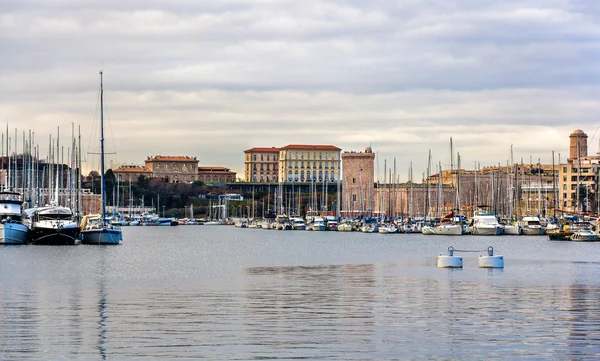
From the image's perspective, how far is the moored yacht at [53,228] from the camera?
6562 cm

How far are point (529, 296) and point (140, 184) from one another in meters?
172

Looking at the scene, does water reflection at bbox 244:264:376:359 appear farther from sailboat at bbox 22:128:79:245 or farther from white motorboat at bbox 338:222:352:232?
white motorboat at bbox 338:222:352:232

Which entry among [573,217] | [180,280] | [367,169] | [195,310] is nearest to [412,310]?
[195,310]

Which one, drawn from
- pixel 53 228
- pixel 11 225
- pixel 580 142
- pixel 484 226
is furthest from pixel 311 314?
pixel 580 142

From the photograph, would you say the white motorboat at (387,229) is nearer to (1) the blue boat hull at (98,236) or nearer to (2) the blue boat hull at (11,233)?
(1) the blue boat hull at (98,236)

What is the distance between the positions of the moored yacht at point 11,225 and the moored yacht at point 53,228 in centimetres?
67

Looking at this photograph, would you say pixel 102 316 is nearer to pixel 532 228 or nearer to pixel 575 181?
pixel 532 228

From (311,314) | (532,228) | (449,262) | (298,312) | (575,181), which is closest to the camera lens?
(311,314)

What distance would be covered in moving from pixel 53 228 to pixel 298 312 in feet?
136

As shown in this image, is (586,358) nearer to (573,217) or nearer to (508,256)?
(508,256)

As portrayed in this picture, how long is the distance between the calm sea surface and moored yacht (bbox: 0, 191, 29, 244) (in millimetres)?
16707

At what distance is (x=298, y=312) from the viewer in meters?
26.9

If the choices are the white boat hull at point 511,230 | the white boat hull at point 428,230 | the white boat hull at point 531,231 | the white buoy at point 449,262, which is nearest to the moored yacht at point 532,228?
the white boat hull at point 531,231

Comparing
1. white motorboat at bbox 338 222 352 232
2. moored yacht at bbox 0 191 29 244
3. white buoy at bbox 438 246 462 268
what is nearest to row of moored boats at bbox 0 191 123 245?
moored yacht at bbox 0 191 29 244
